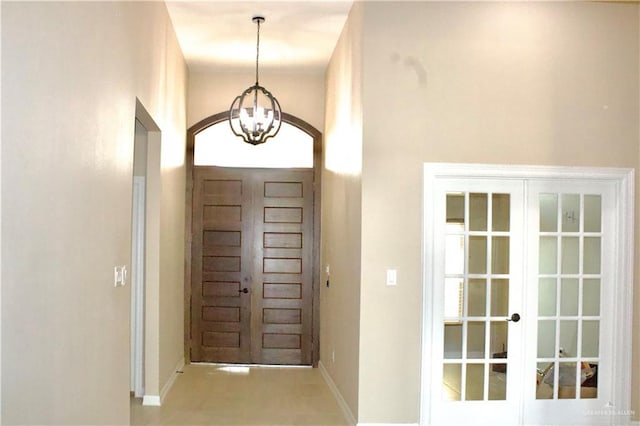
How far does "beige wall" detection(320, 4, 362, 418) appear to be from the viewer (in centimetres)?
513

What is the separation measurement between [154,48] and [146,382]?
2.83 m

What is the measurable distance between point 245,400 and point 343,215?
1.92 m

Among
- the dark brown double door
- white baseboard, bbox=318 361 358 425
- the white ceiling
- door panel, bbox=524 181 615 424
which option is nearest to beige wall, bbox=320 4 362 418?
white baseboard, bbox=318 361 358 425

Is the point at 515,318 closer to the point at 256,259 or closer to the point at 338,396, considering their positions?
the point at 338,396

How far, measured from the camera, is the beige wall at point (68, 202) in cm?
216

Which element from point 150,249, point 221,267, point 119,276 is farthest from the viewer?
point 221,267

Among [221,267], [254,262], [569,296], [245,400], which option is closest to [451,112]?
[569,296]

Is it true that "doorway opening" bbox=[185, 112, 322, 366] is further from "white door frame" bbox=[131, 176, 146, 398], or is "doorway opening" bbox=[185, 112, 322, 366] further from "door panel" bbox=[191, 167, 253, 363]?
"white door frame" bbox=[131, 176, 146, 398]

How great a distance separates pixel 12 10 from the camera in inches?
83.1

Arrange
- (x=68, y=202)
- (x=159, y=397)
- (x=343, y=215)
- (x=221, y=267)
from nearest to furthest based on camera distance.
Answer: (x=68, y=202), (x=159, y=397), (x=343, y=215), (x=221, y=267)

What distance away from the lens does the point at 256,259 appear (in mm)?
7789

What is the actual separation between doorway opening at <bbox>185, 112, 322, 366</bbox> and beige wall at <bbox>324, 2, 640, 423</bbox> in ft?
9.59

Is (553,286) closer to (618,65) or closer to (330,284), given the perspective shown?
(618,65)

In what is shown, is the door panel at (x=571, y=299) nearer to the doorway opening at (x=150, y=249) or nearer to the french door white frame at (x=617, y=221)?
the french door white frame at (x=617, y=221)
